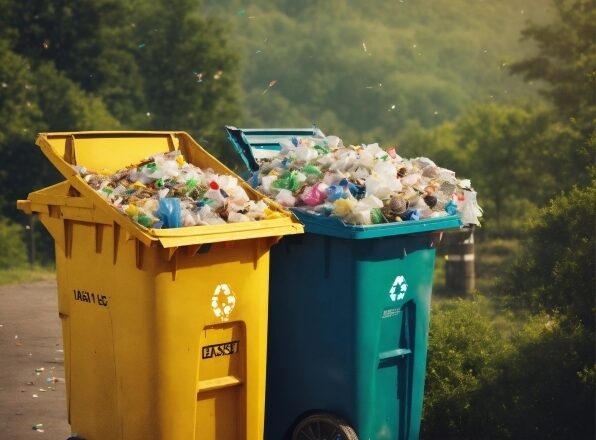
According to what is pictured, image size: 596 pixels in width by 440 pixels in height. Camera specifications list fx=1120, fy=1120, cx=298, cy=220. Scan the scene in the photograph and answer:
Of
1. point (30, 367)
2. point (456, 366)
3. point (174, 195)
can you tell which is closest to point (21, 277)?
point (30, 367)

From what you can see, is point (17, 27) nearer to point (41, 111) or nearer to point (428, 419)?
point (41, 111)

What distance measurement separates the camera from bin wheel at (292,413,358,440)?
5.84 m

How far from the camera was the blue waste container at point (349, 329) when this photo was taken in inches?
229

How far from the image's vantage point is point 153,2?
33.0 m

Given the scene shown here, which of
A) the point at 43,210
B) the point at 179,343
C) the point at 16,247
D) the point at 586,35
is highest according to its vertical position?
the point at 586,35

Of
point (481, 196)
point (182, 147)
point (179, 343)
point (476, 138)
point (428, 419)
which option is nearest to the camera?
point (179, 343)

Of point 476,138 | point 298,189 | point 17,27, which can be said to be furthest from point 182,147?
point 476,138

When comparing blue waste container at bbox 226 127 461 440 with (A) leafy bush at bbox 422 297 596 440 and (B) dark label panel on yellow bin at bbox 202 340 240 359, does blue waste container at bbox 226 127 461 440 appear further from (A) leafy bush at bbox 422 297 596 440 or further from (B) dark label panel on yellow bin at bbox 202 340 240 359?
(A) leafy bush at bbox 422 297 596 440

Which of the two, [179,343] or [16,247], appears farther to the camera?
[16,247]

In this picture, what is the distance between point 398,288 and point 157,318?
1408mm

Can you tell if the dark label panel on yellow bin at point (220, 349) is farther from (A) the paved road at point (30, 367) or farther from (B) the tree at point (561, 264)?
(B) the tree at point (561, 264)

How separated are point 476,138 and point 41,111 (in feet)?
44.9

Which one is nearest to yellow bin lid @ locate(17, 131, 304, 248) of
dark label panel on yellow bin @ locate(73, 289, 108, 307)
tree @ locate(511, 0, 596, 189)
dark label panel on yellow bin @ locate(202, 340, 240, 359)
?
dark label panel on yellow bin @ locate(73, 289, 108, 307)

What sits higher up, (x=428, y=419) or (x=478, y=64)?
(x=478, y=64)
